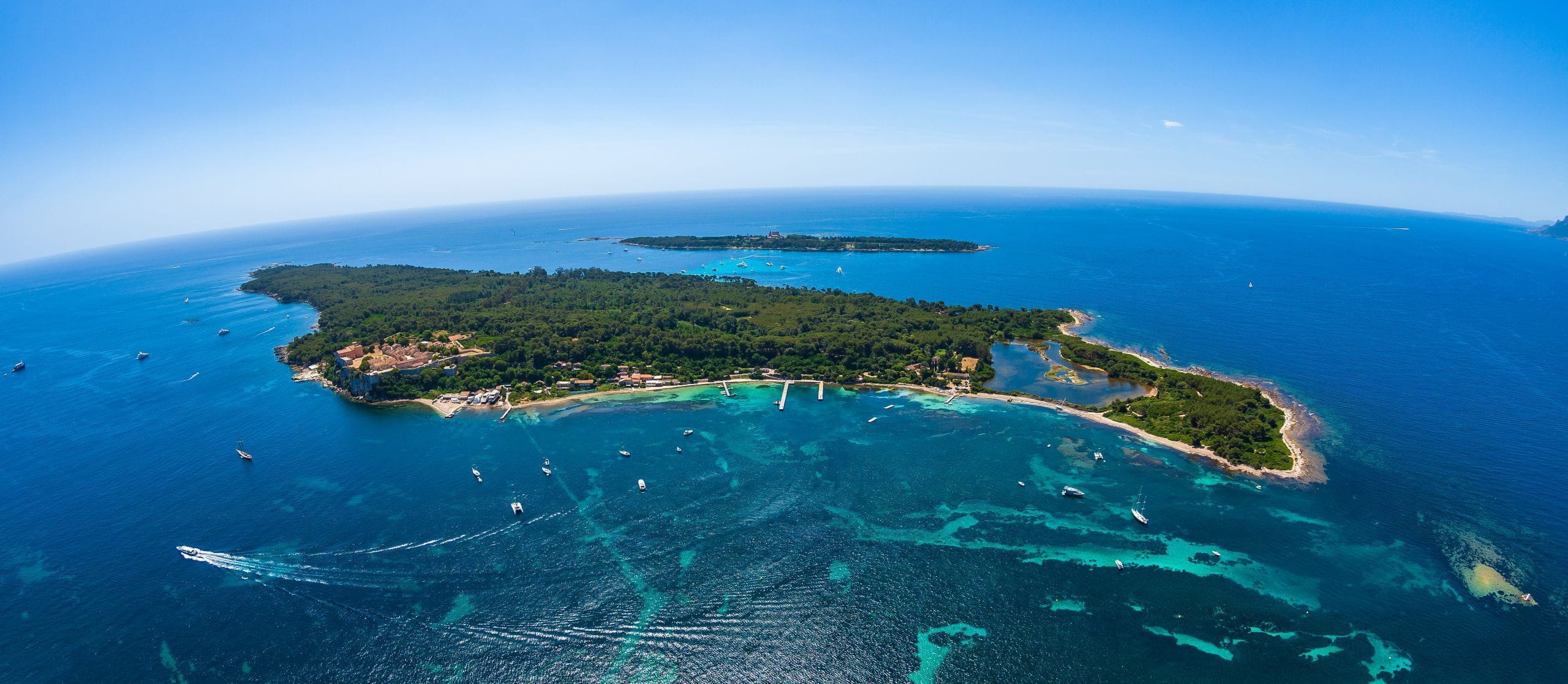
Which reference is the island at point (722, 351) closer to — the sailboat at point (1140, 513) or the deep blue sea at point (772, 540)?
the deep blue sea at point (772, 540)

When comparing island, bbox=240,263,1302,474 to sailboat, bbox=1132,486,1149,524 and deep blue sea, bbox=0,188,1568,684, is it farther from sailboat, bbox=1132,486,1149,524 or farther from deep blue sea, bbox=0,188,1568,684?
sailboat, bbox=1132,486,1149,524

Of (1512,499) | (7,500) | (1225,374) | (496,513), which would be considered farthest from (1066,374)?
(7,500)

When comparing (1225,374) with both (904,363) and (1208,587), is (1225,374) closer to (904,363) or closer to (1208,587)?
(904,363)

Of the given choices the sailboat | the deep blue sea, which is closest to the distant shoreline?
the deep blue sea

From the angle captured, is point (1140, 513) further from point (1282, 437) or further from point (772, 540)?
point (772, 540)

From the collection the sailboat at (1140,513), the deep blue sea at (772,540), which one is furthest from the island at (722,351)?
the sailboat at (1140,513)
